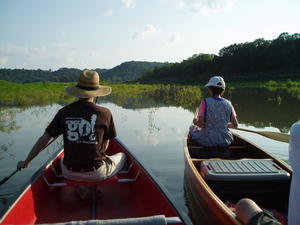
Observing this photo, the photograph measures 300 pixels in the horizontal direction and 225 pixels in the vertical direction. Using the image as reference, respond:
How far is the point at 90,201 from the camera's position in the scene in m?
4.29

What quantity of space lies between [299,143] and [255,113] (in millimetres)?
12883

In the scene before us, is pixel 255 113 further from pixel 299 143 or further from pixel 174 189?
pixel 299 143

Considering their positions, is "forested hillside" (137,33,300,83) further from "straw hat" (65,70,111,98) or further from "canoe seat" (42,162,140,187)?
"straw hat" (65,70,111,98)

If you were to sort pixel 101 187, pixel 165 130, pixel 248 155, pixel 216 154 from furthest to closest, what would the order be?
pixel 165 130 → pixel 248 155 → pixel 216 154 → pixel 101 187

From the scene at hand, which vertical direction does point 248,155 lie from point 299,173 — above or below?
below

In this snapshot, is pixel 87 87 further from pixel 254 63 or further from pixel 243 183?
pixel 254 63

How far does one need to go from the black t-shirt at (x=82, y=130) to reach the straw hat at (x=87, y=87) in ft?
0.37

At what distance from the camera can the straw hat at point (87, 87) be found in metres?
3.76

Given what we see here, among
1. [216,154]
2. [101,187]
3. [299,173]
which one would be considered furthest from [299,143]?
[216,154]

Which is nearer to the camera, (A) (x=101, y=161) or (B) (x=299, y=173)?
(B) (x=299, y=173)

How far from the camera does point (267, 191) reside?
4203 millimetres

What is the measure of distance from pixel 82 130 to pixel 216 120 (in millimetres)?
2617

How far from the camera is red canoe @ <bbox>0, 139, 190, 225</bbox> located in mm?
3457

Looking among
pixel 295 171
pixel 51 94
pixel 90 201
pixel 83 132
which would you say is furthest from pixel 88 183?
pixel 51 94
